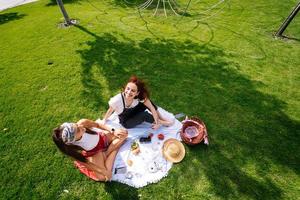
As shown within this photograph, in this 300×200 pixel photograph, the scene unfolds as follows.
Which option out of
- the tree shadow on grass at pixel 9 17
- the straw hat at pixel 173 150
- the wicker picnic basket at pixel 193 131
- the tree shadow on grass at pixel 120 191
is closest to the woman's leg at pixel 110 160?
the tree shadow on grass at pixel 120 191

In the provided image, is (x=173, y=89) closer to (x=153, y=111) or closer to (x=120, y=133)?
(x=153, y=111)

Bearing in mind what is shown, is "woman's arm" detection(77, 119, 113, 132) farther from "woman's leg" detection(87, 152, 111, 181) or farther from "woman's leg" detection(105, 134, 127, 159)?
"woman's leg" detection(87, 152, 111, 181)

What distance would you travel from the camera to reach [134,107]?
466 cm

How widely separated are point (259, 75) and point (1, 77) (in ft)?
23.8

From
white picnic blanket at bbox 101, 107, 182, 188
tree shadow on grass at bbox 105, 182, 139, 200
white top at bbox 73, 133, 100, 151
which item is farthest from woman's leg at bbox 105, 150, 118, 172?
white top at bbox 73, 133, 100, 151

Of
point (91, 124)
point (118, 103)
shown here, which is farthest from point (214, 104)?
point (91, 124)

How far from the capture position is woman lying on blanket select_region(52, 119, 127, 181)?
135 inches

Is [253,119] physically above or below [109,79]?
below

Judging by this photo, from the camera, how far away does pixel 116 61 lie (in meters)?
6.97

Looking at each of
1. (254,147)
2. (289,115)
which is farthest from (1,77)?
(289,115)

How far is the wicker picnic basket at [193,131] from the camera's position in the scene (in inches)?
176

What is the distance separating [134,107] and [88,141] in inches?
47.1

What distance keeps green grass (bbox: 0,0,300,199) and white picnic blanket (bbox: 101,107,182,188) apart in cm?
17

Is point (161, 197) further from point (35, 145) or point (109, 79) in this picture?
point (109, 79)
